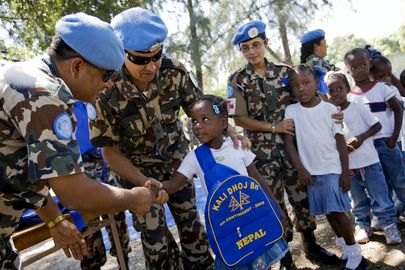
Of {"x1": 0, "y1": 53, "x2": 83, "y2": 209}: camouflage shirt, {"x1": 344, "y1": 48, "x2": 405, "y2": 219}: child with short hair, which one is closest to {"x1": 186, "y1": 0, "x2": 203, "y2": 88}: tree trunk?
{"x1": 344, "y1": 48, "x2": 405, "y2": 219}: child with short hair

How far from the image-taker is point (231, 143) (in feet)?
8.23

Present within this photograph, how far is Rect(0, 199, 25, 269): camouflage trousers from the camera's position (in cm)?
167

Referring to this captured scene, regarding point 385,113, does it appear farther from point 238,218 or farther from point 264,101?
point 238,218

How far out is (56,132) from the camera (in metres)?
1.37

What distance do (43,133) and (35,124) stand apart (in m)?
0.04

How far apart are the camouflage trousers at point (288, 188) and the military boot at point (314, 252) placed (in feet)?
0.36

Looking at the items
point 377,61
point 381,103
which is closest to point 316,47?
point 377,61

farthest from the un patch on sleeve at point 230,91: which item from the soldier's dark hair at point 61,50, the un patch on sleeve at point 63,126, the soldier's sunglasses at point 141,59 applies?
the un patch on sleeve at point 63,126

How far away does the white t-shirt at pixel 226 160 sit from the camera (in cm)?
243

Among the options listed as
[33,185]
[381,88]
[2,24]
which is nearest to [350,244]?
[381,88]

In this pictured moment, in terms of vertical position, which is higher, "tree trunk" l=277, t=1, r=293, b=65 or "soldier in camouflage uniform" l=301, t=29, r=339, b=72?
"tree trunk" l=277, t=1, r=293, b=65

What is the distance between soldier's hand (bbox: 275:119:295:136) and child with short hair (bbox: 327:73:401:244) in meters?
0.54

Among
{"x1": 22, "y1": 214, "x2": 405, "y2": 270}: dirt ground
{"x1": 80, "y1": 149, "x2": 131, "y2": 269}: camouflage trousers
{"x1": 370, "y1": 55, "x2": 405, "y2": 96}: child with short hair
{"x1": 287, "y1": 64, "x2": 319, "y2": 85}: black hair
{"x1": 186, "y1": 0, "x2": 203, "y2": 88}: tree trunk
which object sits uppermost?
{"x1": 186, "y1": 0, "x2": 203, "y2": 88}: tree trunk

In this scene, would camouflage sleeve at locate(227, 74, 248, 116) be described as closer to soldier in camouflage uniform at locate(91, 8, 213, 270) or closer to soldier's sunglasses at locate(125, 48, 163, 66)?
soldier in camouflage uniform at locate(91, 8, 213, 270)
